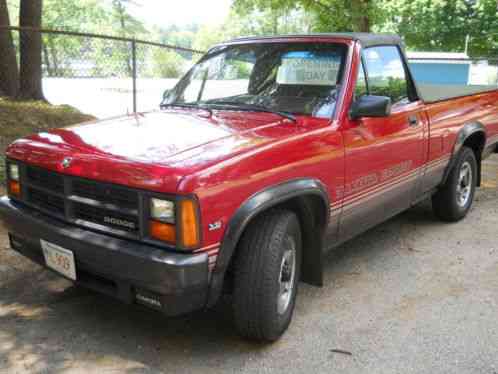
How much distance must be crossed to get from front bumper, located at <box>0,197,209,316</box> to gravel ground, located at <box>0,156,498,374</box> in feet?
1.48

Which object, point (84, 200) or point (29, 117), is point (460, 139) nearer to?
point (84, 200)

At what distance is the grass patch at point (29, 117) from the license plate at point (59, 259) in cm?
423

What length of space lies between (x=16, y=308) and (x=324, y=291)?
2.14 metres

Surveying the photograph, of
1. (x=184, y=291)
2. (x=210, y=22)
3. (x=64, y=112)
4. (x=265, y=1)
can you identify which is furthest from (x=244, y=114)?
(x=210, y=22)

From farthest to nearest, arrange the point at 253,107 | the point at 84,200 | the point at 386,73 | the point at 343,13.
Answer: the point at 343,13, the point at 386,73, the point at 253,107, the point at 84,200

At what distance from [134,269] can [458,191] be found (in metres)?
4.04

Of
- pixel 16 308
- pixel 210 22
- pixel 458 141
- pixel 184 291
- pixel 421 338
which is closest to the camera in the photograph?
pixel 184 291

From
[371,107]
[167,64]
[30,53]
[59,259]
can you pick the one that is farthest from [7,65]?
[167,64]

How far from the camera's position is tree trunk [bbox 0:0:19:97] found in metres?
8.76

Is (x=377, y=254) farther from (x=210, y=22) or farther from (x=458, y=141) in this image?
(x=210, y=22)

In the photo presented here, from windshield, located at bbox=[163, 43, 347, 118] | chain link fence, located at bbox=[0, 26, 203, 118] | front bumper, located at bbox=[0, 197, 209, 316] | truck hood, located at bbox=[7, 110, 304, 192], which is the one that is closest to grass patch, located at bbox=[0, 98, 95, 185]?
chain link fence, located at bbox=[0, 26, 203, 118]

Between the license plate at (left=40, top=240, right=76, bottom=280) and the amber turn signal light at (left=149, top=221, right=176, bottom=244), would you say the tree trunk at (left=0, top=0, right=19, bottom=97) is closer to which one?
the license plate at (left=40, top=240, right=76, bottom=280)

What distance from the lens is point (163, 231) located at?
105 inches

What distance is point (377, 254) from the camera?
15.7 ft
